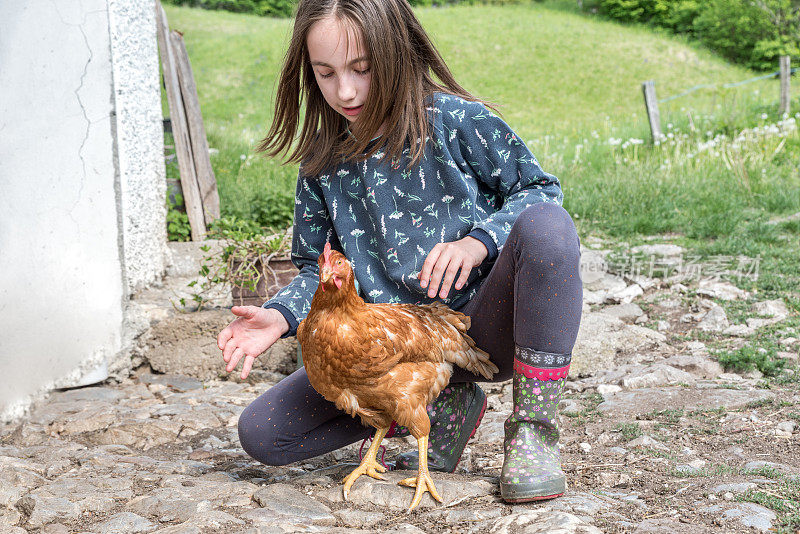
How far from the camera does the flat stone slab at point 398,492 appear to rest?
196 cm

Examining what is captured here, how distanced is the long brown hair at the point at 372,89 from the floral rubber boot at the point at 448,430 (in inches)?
30.4

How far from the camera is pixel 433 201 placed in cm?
226

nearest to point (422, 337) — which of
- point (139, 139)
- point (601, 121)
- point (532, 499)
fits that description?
point (532, 499)

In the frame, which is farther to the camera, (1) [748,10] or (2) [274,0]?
(2) [274,0]

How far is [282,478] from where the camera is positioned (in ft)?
7.61

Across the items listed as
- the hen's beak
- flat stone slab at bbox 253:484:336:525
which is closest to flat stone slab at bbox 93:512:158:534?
flat stone slab at bbox 253:484:336:525

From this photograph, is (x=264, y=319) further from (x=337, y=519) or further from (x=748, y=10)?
(x=748, y=10)

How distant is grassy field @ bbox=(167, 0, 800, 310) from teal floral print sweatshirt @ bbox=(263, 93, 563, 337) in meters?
0.19

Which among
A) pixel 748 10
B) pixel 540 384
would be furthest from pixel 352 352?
pixel 748 10

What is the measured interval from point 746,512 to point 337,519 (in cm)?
102

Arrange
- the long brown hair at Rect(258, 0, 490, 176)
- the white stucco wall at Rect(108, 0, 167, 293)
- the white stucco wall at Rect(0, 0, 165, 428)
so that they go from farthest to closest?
the white stucco wall at Rect(108, 0, 167, 293) → the white stucco wall at Rect(0, 0, 165, 428) → the long brown hair at Rect(258, 0, 490, 176)

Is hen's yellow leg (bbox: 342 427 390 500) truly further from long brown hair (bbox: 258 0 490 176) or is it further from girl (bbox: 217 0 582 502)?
long brown hair (bbox: 258 0 490 176)

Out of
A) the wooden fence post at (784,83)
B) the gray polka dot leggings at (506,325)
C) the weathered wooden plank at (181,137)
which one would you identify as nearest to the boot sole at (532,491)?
the gray polka dot leggings at (506,325)

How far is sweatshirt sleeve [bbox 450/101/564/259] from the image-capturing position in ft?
6.96
